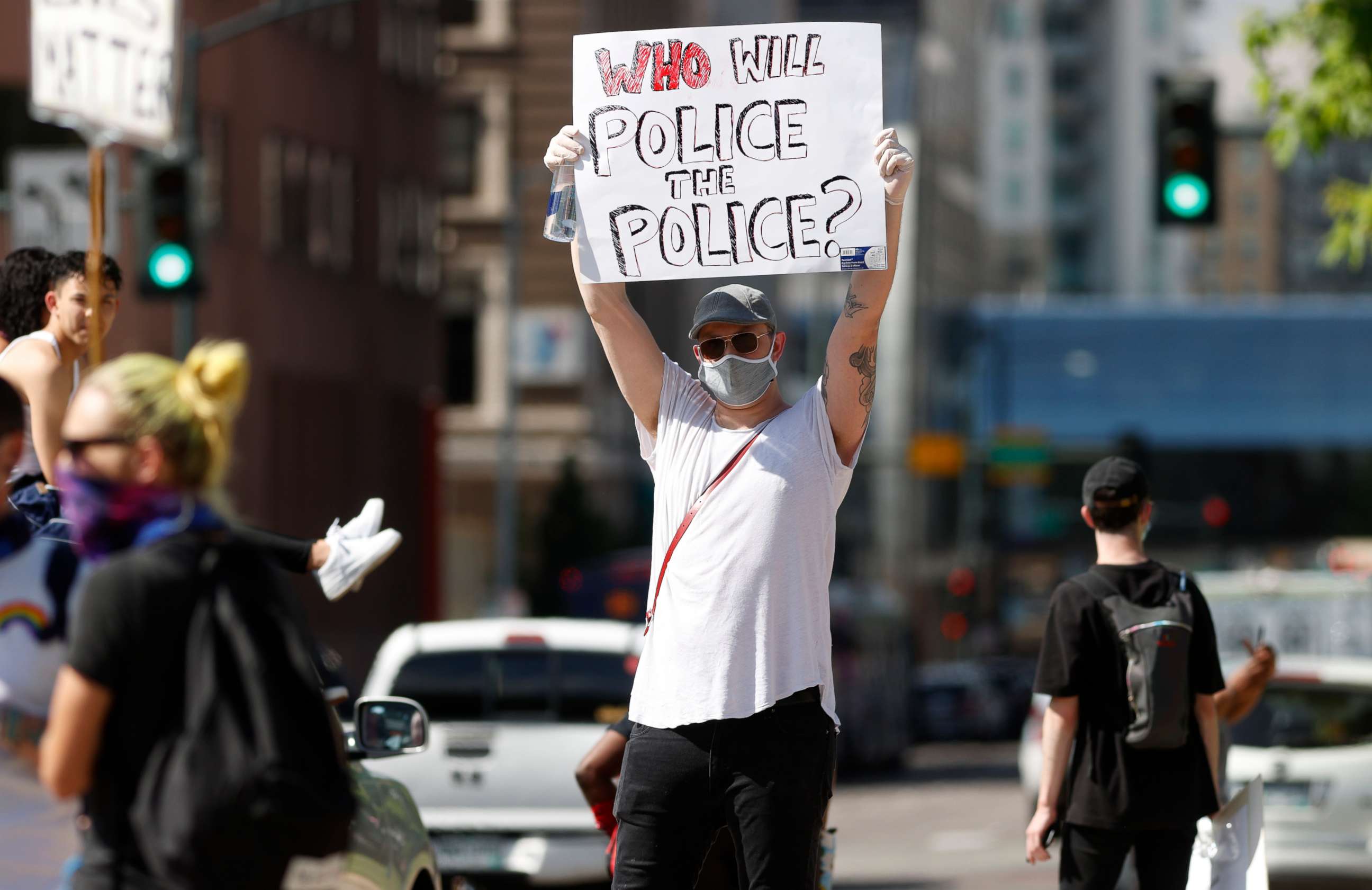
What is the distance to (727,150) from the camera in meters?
6.14

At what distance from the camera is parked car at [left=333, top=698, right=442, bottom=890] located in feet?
18.6

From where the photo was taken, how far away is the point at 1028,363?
263 ft

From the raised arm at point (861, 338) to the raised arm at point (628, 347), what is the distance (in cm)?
41

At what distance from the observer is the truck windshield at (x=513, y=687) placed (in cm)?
1209

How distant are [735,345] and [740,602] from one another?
623 millimetres

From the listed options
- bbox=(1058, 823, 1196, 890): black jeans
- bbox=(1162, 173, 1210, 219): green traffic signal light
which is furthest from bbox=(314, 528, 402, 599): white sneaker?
bbox=(1162, 173, 1210, 219): green traffic signal light

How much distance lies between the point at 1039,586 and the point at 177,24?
90917 mm

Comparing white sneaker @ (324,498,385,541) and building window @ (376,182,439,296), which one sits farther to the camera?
building window @ (376,182,439,296)

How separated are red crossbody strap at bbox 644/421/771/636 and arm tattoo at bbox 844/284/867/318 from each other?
42 centimetres

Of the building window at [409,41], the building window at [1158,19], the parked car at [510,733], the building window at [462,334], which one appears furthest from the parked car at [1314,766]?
the building window at [1158,19]

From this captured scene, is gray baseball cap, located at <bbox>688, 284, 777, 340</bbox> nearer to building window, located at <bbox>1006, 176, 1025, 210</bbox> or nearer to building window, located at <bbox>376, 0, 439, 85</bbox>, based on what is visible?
building window, located at <bbox>376, 0, 439, 85</bbox>

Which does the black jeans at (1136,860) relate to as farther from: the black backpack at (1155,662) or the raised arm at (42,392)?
the raised arm at (42,392)

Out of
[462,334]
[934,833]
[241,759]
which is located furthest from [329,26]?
[241,759]

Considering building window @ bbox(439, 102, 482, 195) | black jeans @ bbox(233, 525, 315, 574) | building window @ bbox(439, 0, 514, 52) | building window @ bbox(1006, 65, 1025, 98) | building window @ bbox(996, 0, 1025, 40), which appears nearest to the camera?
black jeans @ bbox(233, 525, 315, 574)
